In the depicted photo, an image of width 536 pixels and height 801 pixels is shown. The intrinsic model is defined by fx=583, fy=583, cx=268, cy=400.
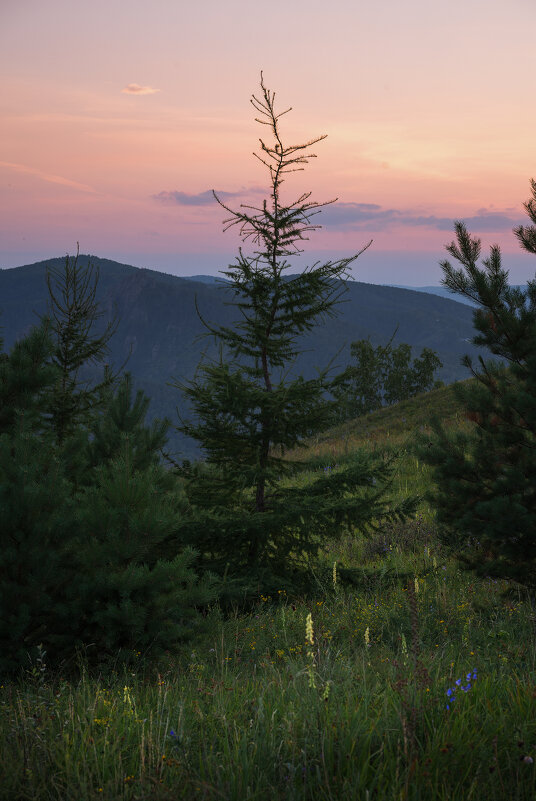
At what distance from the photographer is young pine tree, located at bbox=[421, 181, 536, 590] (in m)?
5.48

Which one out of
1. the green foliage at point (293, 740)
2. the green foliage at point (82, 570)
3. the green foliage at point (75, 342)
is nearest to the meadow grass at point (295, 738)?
the green foliage at point (293, 740)

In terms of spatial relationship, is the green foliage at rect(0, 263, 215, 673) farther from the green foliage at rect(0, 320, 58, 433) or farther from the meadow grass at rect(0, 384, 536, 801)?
the green foliage at rect(0, 320, 58, 433)

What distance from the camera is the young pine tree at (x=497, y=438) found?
5480 mm

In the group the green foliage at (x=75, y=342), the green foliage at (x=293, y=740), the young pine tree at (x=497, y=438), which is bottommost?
the green foliage at (x=293, y=740)

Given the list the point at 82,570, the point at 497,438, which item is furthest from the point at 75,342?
the point at 497,438

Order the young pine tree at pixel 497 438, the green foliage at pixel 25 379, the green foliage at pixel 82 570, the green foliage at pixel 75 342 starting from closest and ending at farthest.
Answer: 1. the green foliage at pixel 82 570
2. the young pine tree at pixel 497 438
3. the green foliage at pixel 25 379
4. the green foliage at pixel 75 342

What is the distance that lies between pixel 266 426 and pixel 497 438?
274cm

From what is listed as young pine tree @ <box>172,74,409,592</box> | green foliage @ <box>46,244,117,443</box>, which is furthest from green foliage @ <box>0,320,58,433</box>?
green foliage @ <box>46,244,117,443</box>

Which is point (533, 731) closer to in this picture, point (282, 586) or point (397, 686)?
point (397, 686)

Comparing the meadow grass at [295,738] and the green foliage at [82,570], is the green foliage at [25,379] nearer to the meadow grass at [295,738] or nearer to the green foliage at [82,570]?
the green foliage at [82,570]

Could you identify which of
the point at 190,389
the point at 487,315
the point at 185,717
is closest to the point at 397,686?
the point at 185,717

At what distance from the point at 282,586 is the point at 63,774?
4.51 meters

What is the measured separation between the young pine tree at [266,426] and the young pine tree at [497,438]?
1.21 m

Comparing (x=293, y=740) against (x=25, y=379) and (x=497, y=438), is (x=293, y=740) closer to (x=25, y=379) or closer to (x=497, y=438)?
(x=497, y=438)
